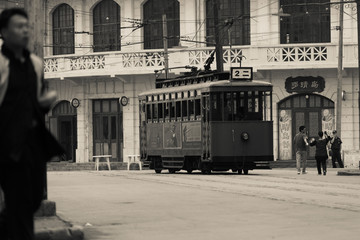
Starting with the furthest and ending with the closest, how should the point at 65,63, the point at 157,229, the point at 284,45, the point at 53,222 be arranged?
1. the point at 65,63
2. the point at 284,45
3. the point at 157,229
4. the point at 53,222

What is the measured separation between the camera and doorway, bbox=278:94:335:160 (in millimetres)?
53875

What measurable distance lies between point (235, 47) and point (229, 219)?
3782 cm

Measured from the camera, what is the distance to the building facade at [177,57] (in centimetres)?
5309

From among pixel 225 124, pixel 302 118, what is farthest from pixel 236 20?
pixel 225 124

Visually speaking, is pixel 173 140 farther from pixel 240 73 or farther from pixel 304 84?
pixel 304 84

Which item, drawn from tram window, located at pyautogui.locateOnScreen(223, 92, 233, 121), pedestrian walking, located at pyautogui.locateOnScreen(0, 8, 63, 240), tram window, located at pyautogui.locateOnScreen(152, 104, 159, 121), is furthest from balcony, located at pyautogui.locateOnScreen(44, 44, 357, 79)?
pedestrian walking, located at pyautogui.locateOnScreen(0, 8, 63, 240)

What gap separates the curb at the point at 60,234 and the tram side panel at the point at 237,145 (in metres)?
23.3

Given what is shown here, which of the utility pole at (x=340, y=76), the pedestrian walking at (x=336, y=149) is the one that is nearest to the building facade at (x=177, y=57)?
the utility pole at (x=340, y=76)

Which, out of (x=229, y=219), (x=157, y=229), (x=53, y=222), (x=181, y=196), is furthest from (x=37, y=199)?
(x=181, y=196)

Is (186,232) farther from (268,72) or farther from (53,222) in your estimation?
(268,72)

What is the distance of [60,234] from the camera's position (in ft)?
40.5

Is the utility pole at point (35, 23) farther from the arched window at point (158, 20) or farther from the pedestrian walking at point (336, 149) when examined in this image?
the arched window at point (158, 20)

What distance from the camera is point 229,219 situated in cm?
1590

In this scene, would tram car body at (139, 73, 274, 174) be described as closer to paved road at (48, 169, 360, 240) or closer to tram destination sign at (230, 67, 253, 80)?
tram destination sign at (230, 67, 253, 80)
